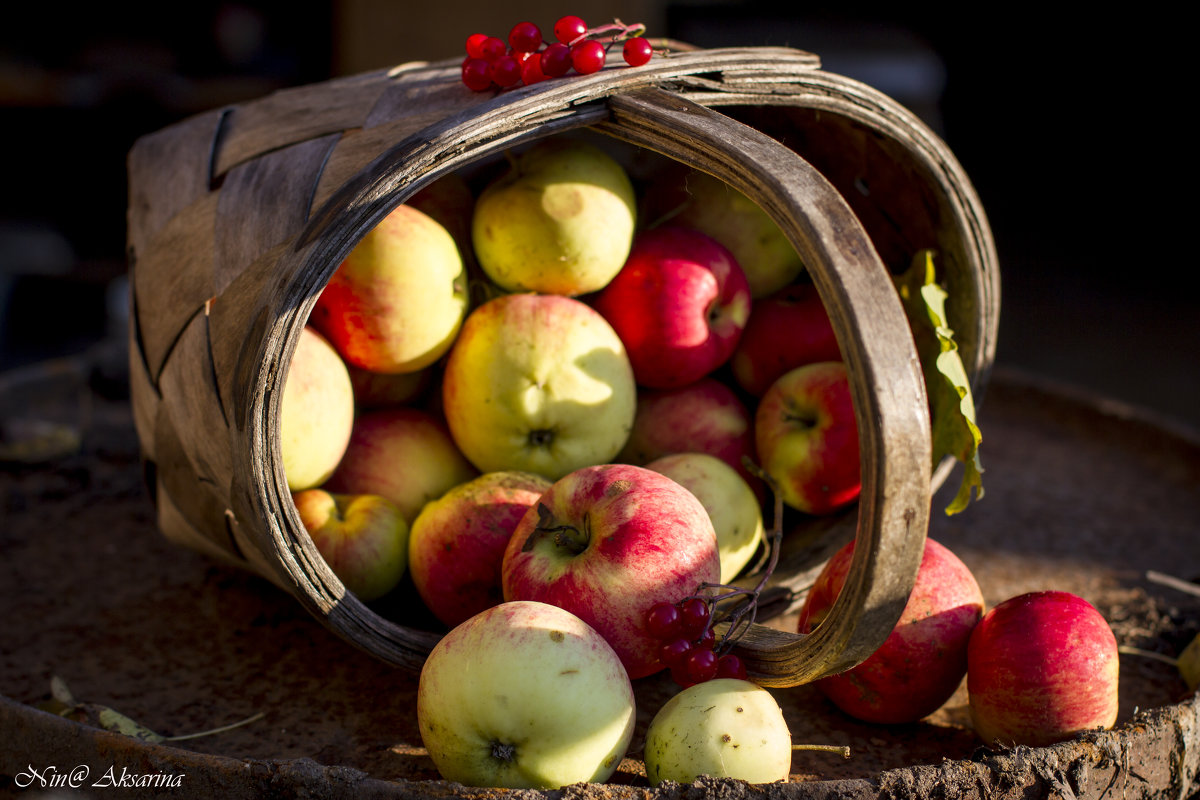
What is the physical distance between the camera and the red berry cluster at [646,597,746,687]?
782 mm

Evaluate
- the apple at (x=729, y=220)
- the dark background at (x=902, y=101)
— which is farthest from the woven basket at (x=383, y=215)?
the dark background at (x=902, y=101)

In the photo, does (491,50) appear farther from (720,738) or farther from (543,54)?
(720,738)

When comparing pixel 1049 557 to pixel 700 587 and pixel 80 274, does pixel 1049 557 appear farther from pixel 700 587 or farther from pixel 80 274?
pixel 80 274

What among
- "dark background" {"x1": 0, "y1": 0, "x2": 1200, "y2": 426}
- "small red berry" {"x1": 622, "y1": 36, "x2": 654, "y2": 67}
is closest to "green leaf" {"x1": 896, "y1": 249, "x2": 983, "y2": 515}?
"small red berry" {"x1": 622, "y1": 36, "x2": 654, "y2": 67}

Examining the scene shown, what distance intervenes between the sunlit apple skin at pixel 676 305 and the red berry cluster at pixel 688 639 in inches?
15.4

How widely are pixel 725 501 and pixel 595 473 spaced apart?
0.58 feet

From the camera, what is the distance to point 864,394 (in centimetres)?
66

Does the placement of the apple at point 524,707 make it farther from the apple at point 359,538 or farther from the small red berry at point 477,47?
the small red berry at point 477,47

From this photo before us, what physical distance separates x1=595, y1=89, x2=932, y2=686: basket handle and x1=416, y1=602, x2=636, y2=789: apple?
0.18 meters

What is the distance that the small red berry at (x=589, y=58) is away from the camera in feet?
2.93

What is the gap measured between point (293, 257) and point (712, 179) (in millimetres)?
622

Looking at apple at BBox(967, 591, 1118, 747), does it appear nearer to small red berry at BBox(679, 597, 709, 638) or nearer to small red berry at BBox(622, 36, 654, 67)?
small red berry at BBox(679, 597, 709, 638)

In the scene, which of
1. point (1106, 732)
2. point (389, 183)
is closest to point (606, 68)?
point (389, 183)

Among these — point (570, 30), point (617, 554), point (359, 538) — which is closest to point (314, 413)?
point (359, 538)
